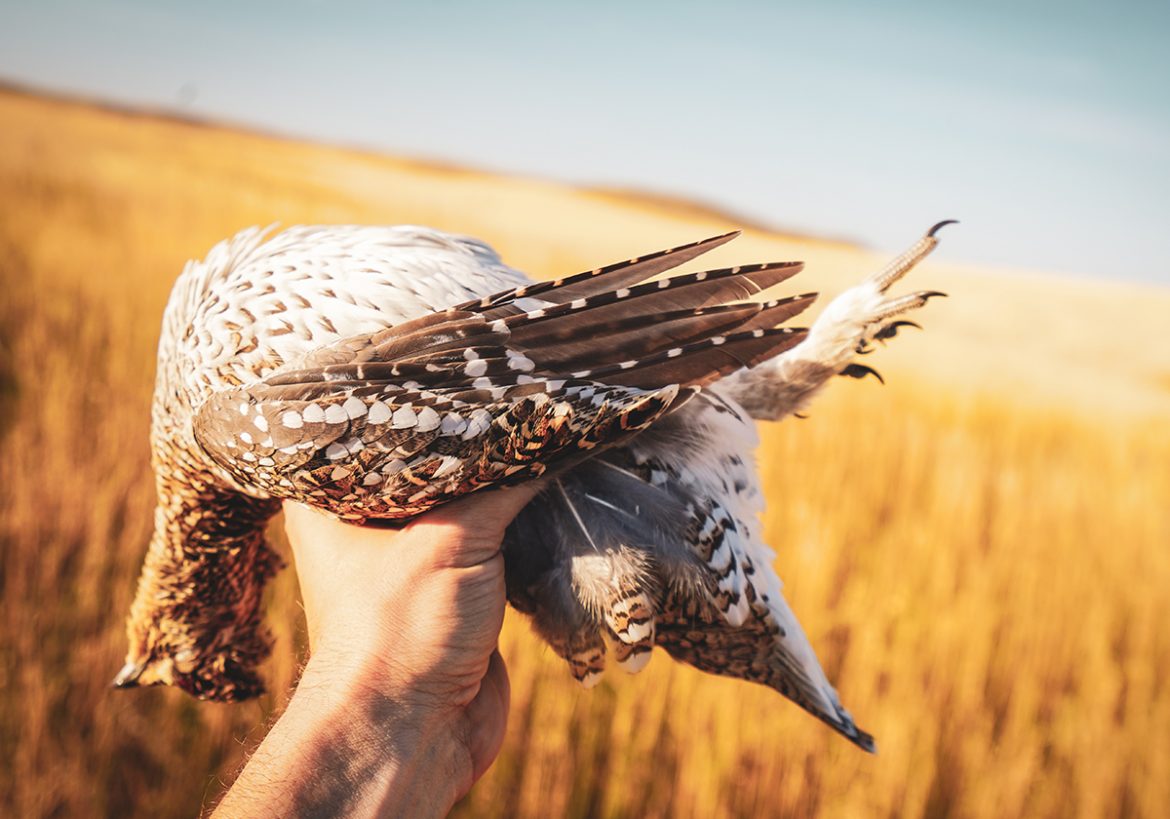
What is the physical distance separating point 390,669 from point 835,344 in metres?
1.25

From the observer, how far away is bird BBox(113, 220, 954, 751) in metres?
1.31

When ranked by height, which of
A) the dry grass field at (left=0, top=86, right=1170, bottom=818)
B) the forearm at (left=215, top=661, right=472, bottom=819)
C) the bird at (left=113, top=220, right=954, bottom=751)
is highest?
the bird at (left=113, top=220, right=954, bottom=751)

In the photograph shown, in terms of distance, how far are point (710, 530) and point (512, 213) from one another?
27.7m

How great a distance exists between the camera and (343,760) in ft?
4.35

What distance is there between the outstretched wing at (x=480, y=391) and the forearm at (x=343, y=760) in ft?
1.12

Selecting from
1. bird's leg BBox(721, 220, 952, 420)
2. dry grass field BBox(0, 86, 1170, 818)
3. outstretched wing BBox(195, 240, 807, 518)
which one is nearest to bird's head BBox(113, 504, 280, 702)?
dry grass field BBox(0, 86, 1170, 818)

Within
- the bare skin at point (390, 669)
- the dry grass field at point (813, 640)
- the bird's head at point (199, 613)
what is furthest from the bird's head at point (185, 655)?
the bare skin at point (390, 669)

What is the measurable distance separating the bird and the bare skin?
0.10m

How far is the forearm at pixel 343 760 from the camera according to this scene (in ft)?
4.20

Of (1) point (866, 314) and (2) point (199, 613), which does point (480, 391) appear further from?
(2) point (199, 613)

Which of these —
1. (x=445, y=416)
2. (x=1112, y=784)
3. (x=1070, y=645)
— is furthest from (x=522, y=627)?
(x=1070, y=645)

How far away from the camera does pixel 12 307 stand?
5.73 metres

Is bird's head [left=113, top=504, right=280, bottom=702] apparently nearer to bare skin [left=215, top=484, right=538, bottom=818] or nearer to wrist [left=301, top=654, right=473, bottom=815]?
bare skin [left=215, top=484, right=538, bottom=818]

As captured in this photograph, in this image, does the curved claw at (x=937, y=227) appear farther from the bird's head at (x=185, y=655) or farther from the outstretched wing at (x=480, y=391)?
the bird's head at (x=185, y=655)
